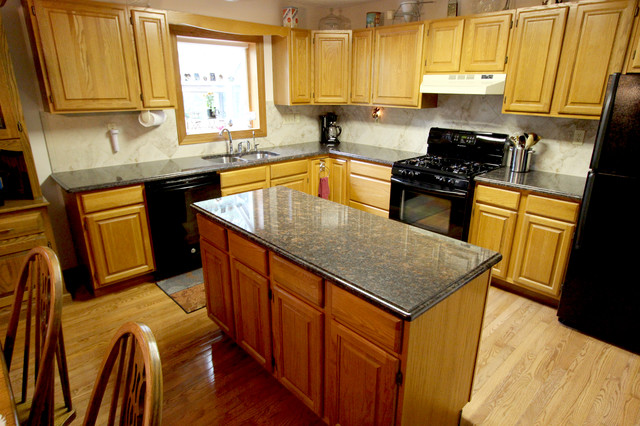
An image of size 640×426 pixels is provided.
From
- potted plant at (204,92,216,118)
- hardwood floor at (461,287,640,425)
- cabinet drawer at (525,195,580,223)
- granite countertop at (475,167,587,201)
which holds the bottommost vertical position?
hardwood floor at (461,287,640,425)

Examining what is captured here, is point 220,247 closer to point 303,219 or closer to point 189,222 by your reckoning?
point 303,219

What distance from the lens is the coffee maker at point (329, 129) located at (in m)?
4.53

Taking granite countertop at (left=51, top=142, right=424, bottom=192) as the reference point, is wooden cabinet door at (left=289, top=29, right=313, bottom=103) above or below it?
above

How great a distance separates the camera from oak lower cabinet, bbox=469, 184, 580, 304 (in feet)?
8.58

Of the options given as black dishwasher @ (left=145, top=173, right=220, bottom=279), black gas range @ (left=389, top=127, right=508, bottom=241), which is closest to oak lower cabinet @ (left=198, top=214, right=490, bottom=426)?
black dishwasher @ (left=145, top=173, right=220, bottom=279)

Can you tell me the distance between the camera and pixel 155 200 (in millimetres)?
2957

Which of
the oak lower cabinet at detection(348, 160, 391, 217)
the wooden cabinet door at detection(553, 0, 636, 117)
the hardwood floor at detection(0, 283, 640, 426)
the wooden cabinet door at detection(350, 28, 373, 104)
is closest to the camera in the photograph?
the hardwood floor at detection(0, 283, 640, 426)

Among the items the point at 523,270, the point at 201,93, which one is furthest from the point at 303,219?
the point at 201,93

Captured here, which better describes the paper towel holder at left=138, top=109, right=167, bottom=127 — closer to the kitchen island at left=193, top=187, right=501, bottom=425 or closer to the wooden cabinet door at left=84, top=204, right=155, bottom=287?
the wooden cabinet door at left=84, top=204, right=155, bottom=287

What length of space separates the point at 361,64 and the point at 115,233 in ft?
9.36

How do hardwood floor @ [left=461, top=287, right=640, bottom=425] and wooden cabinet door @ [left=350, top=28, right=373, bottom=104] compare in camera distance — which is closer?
hardwood floor @ [left=461, top=287, right=640, bottom=425]

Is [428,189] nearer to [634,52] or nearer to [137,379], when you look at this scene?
[634,52]

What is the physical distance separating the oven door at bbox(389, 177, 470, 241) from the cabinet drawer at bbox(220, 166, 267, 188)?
4.15 feet


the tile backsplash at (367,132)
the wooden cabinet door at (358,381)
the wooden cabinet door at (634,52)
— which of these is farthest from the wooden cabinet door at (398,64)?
the wooden cabinet door at (358,381)
